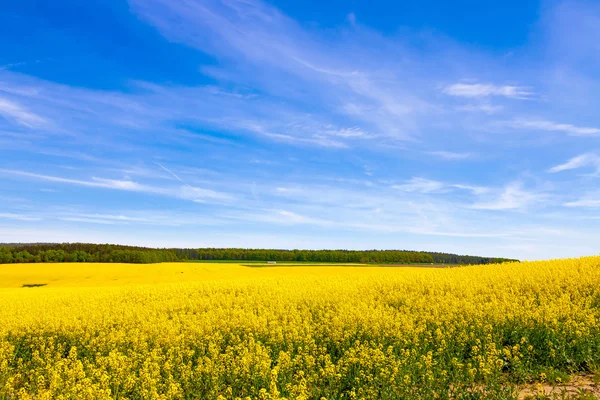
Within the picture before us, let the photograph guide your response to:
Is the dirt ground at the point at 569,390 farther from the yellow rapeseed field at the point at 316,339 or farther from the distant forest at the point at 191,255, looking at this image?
the distant forest at the point at 191,255

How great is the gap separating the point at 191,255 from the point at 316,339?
106 meters

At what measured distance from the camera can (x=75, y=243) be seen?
8906 centimetres

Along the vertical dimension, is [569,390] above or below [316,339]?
below

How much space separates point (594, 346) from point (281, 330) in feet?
24.3

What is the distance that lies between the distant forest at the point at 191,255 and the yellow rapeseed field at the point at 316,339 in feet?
167

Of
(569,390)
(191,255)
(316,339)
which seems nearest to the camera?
(569,390)

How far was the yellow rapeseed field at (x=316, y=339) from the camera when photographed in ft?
25.0

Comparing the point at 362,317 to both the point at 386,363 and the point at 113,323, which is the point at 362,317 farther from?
the point at 113,323

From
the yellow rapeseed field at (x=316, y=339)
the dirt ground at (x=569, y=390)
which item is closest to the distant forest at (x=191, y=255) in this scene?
the yellow rapeseed field at (x=316, y=339)

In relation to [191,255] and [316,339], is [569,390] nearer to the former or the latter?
[316,339]

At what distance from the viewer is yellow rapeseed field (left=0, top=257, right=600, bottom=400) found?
7.62 m

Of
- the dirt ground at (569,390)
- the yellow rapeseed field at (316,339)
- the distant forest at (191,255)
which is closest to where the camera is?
the dirt ground at (569,390)

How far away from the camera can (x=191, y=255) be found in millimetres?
112062

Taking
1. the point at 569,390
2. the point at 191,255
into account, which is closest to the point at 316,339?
the point at 569,390
